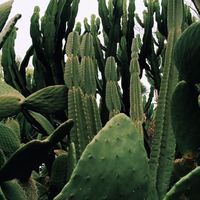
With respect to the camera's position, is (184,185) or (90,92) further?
(90,92)

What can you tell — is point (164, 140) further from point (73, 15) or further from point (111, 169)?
point (73, 15)

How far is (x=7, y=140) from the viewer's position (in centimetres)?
149

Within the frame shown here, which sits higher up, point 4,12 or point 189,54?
point 4,12

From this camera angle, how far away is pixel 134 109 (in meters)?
1.77

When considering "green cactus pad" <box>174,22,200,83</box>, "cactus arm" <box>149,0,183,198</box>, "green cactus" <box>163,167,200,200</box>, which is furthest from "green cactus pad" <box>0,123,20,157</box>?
"green cactus" <box>163,167,200,200</box>

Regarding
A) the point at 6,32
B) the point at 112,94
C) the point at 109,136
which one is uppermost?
the point at 6,32

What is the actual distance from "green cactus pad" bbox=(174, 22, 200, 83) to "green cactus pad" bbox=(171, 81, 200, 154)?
0.03m

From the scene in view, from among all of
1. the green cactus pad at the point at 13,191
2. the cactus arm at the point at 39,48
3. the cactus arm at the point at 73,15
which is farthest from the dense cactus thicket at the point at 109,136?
the cactus arm at the point at 73,15

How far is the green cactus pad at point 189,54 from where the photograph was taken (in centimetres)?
124

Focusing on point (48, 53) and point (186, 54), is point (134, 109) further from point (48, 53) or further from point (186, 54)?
point (48, 53)

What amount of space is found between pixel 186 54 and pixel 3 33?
0.53m

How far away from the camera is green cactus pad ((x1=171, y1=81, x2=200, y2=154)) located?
134cm

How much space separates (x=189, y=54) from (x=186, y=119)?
0.61ft

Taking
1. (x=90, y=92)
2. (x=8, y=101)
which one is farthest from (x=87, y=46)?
(x=8, y=101)
